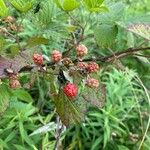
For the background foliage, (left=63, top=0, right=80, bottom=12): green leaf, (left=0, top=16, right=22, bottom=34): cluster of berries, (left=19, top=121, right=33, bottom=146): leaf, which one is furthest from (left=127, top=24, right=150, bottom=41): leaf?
(left=19, top=121, right=33, bottom=146): leaf

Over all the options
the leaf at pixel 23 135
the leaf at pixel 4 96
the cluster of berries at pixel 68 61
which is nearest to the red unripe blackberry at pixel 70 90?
the cluster of berries at pixel 68 61

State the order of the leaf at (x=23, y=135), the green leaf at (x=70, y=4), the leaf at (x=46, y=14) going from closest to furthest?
the green leaf at (x=70, y=4) → the leaf at (x=46, y=14) → the leaf at (x=23, y=135)

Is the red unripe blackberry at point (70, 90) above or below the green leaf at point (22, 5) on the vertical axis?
below

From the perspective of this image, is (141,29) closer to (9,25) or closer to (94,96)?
(94,96)

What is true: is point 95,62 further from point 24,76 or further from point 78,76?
point 24,76

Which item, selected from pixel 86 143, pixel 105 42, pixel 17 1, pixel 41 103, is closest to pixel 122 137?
pixel 86 143

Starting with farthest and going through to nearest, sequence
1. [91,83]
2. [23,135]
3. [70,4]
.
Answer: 1. [23,135]
2. [91,83]
3. [70,4]

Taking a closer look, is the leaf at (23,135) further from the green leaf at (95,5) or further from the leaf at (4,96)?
the green leaf at (95,5)

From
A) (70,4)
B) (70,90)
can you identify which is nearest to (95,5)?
(70,4)
